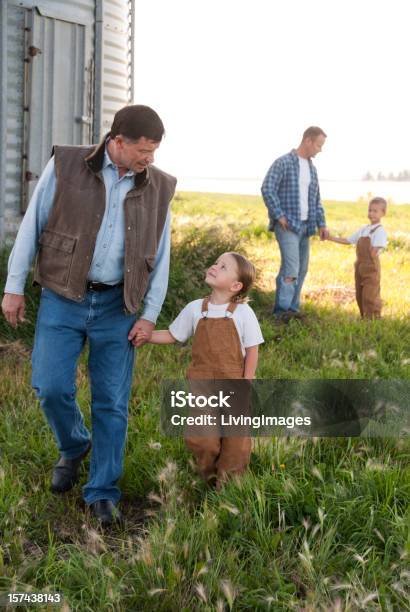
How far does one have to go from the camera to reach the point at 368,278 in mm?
9422

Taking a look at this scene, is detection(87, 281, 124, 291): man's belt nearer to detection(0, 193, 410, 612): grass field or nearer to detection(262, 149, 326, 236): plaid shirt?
detection(0, 193, 410, 612): grass field

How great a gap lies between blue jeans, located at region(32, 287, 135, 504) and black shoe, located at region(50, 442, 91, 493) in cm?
21

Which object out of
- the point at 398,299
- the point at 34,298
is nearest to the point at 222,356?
the point at 34,298

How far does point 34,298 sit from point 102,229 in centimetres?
426

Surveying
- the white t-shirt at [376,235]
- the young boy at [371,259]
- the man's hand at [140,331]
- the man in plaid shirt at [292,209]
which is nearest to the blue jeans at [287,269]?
the man in plaid shirt at [292,209]

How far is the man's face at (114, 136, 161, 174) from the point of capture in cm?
422

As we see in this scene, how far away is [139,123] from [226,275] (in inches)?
35.6

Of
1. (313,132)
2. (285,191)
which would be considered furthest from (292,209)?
(313,132)

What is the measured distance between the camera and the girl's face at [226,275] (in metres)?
4.42

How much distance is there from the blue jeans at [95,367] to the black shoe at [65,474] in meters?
0.21

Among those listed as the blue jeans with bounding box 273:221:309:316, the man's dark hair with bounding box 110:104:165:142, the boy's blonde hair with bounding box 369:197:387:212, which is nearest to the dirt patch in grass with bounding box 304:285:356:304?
the blue jeans with bounding box 273:221:309:316

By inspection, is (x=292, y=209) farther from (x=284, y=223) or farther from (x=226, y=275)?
(x=226, y=275)

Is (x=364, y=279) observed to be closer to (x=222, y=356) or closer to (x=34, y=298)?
(x=34, y=298)

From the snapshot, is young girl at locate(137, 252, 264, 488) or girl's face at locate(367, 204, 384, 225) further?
girl's face at locate(367, 204, 384, 225)
